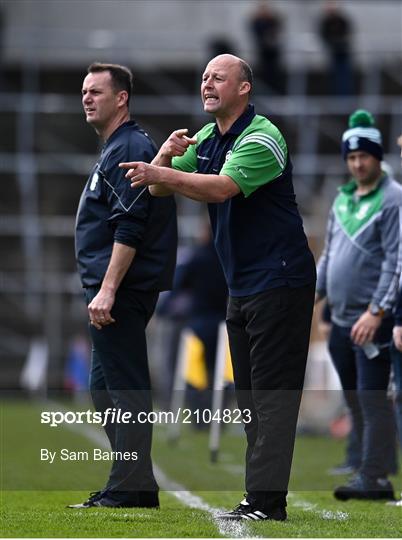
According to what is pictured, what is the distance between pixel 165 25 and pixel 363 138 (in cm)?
1844

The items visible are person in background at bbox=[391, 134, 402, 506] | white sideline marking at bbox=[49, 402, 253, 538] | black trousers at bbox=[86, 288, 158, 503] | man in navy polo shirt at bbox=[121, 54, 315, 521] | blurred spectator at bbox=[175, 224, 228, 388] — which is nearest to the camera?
white sideline marking at bbox=[49, 402, 253, 538]

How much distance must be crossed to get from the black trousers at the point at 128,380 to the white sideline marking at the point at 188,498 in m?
0.42

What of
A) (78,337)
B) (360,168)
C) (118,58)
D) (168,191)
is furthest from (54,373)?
(168,191)

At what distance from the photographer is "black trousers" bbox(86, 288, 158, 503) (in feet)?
23.9

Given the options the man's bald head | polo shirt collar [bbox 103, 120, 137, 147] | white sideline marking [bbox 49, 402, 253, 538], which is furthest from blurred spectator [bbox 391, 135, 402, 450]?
polo shirt collar [bbox 103, 120, 137, 147]

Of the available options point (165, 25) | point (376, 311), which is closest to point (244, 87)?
point (376, 311)

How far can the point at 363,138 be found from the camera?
866cm

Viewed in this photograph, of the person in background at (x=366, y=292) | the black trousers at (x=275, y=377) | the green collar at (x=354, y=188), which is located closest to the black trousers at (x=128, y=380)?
the black trousers at (x=275, y=377)

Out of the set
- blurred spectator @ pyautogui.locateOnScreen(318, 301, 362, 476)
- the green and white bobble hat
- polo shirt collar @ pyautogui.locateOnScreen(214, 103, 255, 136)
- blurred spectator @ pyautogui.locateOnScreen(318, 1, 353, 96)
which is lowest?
blurred spectator @ pyautogui.locateOnScreen(318, 301, 362, 476)

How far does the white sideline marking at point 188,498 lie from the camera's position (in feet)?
20.9

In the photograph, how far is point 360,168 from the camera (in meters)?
8.66

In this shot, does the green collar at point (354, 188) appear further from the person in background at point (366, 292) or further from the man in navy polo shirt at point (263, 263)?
the man in navy polo shirt at point (263, 263)

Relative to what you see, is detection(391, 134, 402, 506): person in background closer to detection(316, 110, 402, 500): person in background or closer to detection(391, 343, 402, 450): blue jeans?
detection(391, 343, 402, 450): blue jeans

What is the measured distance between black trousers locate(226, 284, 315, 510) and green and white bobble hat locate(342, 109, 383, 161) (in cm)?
191
